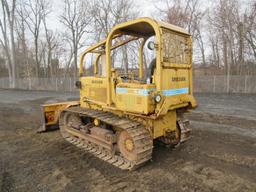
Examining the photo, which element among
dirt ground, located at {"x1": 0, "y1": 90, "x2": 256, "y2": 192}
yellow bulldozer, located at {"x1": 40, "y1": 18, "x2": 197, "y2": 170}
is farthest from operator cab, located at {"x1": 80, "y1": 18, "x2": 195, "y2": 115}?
dirt ground, located at {"x1": 0, "y1": 90, "x2": 256, "y2": 192}

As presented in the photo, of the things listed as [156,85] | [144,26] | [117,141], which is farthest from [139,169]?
[144,26]

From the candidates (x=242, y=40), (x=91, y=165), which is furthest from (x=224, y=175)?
(x=242, y=40)

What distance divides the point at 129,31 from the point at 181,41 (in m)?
1.27

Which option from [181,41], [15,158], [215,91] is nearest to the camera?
[181,41]

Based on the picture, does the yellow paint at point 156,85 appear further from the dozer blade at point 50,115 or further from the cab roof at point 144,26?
the dozer blade at point 50,115

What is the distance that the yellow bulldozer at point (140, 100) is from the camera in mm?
4133

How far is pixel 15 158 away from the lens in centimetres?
511

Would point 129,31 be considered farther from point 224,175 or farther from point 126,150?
point 224,175

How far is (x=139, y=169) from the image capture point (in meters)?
4.47

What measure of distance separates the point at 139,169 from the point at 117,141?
795 mm

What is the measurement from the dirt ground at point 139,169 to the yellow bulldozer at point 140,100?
368 millimetres

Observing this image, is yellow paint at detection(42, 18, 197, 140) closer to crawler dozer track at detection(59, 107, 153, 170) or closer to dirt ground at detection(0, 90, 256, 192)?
crawler dozer track at detection(59, 107, 153, 170)

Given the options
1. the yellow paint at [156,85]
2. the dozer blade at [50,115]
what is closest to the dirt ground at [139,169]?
the dozer blade at [50,115]

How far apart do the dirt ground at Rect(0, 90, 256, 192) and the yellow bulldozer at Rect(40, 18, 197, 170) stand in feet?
1.21
